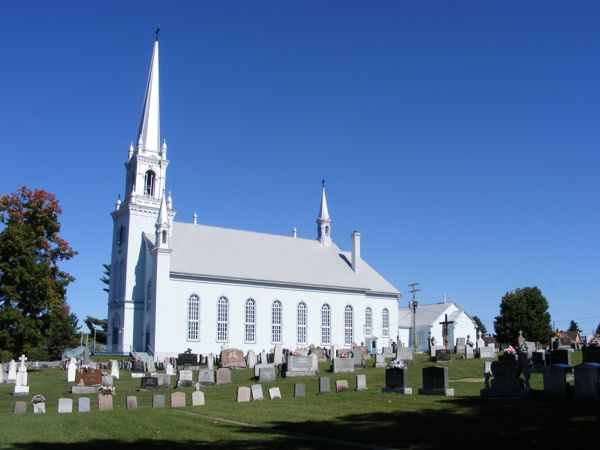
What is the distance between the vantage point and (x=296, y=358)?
3116 centimetres

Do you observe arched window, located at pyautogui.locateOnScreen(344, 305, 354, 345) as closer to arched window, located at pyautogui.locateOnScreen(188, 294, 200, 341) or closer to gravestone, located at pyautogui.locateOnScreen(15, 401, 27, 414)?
arched window, located at pyautogui.locateOnScreen(188, 294, 200, 341)

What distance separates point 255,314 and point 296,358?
25346mm

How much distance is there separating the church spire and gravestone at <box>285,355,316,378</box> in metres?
33.0

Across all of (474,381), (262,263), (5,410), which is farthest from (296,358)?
(262,263)

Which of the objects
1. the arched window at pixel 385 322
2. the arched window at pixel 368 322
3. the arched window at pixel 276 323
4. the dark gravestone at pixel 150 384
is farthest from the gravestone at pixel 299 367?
the arched window at pixel 385 322

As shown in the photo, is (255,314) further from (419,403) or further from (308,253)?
(419,403)

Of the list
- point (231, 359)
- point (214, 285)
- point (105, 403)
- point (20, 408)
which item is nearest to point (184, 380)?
point (105, 403)

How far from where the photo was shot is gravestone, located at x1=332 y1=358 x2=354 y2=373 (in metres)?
31.8

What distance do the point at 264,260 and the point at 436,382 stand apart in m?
40.3

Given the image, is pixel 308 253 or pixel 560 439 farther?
pixel 308 253

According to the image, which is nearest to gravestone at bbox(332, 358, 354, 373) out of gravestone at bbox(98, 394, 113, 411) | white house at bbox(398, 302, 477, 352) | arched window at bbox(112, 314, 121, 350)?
gravestone at bbox(98, 394, 113, 411)

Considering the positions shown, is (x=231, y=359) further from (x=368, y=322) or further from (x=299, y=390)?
(x=368, y=322)

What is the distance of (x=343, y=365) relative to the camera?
31984 mm

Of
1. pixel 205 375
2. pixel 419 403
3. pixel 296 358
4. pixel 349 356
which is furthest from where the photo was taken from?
pixel 349 356
